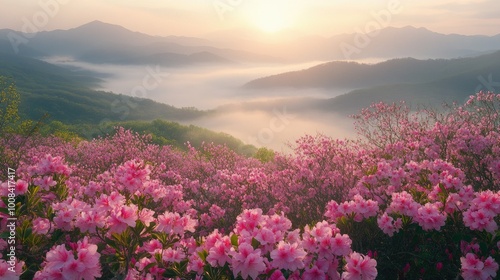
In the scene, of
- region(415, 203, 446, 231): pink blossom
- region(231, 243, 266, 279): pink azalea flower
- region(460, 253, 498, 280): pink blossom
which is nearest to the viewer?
region(231, 243, 266, 279): pink azalea flower

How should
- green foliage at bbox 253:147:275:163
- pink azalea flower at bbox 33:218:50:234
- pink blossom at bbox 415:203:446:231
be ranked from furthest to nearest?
1. green foliage at bbox 253:147:275:163
2. pink blossom at bbox 415:203:446:231
3. pink azalea flower at bbox 33:218:50:234

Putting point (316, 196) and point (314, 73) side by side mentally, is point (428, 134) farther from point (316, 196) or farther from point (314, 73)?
point (314, 73)

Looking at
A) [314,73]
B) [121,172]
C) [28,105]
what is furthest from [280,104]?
[121,172]

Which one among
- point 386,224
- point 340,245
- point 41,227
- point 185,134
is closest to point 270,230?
point 340,245

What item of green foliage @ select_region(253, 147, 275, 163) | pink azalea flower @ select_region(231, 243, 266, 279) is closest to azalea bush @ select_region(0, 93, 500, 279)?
pink azalea flower @ select_region(231, 243, 266, 279)

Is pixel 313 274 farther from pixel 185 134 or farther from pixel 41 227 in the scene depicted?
pixel 185 134

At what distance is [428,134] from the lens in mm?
8336

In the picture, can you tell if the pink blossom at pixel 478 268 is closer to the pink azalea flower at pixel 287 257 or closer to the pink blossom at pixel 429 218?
the pink blossom at pixel 429 218

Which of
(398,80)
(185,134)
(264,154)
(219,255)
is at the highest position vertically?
(219,255)

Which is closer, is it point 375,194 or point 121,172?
point 121,172

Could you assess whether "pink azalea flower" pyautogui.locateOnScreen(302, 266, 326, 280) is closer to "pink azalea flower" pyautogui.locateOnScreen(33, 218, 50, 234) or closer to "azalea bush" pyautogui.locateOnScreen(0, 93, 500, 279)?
"azalea bush" pyautogui.locateOnScreen(0, 93, 500, 279)

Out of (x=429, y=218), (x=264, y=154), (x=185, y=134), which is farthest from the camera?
A: (x=185, y=134)

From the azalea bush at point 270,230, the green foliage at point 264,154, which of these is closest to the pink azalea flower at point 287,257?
the azalea bush at point 270,230

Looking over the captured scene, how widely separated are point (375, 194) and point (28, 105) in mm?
112090
